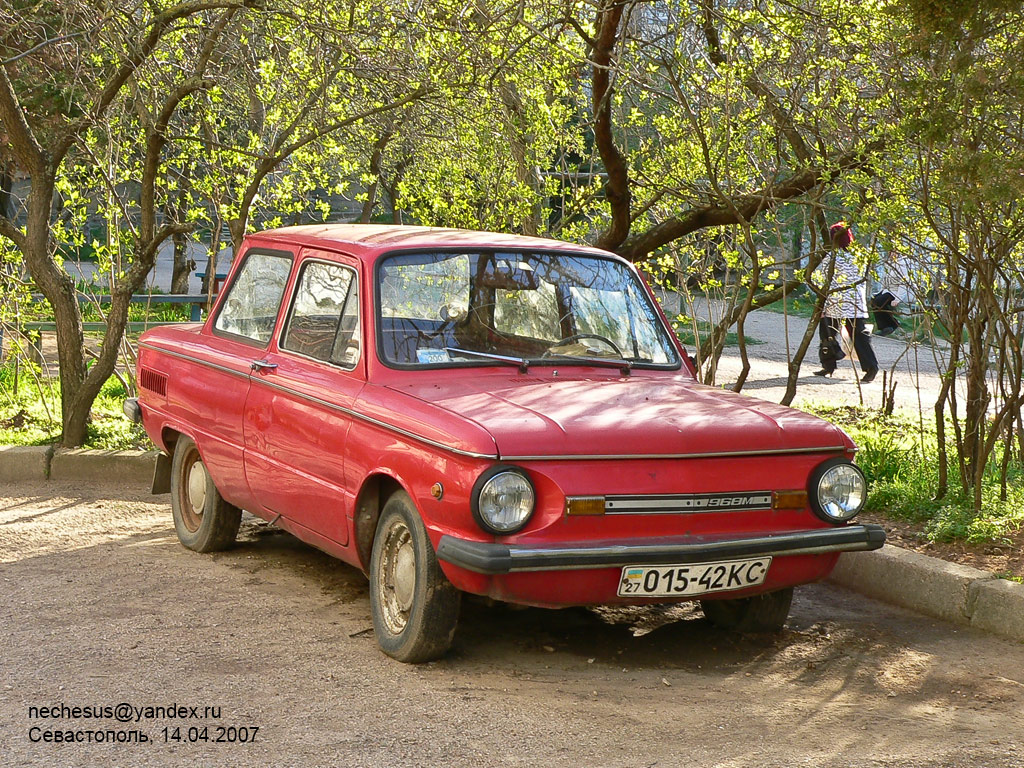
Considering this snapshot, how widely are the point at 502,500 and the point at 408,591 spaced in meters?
0.71

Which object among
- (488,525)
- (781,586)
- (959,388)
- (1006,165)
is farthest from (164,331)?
(959,388)

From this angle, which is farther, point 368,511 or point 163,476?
point 163,476

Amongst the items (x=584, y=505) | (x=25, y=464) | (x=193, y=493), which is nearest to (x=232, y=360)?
(x=193, y=493)

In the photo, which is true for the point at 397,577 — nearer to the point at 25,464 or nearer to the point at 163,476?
the point at 163,476

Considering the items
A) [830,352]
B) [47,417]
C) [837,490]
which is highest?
[830,352]

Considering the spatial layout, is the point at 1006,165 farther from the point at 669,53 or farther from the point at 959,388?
the point at 959,388

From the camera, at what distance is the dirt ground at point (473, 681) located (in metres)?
4.11

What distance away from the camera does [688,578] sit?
4766 mm

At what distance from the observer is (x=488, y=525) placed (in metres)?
4.55

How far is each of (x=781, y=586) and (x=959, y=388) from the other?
1164cm

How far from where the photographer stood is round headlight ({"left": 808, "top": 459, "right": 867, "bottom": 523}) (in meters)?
5.08

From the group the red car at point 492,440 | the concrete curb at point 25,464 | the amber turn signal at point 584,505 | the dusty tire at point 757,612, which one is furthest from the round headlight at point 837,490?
the concrete curb at point 25,464

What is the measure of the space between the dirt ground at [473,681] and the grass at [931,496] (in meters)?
0.81

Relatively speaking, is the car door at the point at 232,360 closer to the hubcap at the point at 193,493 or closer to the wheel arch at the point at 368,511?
the hubcap at the point at 193,493
